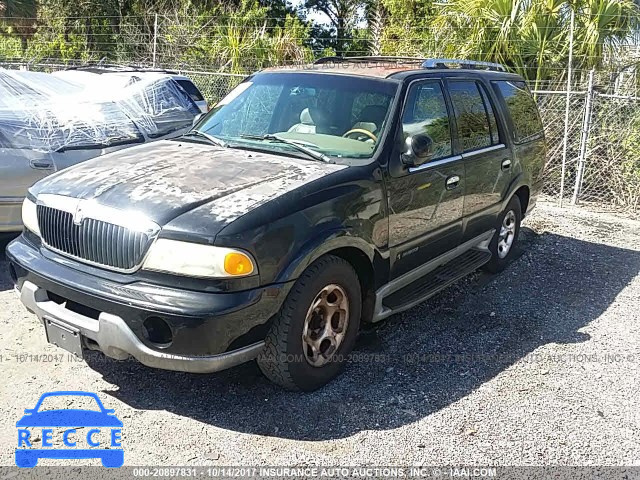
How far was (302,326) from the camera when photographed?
3.43 m

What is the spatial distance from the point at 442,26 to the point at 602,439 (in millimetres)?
8348

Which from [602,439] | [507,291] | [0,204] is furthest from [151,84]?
[602,439]

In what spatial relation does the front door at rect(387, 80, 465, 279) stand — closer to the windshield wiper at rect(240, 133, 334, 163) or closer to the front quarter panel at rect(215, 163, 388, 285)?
the front quarter panel at rect(215, 163, 388, 285)

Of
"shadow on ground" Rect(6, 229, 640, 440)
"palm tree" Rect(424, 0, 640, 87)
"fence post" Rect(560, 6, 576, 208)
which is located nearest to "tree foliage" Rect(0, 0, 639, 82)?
"palm tree" Rect(424, 0, 640, 87)

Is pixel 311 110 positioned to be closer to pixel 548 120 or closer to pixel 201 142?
pixel 201 142

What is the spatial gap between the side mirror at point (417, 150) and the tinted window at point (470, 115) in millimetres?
879

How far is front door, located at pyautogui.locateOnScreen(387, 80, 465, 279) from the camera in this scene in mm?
4109

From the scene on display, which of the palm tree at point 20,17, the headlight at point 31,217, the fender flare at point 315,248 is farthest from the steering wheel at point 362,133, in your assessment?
the palm tree at point 20,17

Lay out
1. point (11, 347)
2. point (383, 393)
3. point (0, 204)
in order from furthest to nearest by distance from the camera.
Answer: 1. point (0, 204)
2. point (11, 347)
3. point (383, 393)

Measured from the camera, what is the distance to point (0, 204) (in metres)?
5.46

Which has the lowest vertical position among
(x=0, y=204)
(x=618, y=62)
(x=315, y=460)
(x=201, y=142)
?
(x=315, y=460)

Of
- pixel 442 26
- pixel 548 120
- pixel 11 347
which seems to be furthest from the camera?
pixel 442 26

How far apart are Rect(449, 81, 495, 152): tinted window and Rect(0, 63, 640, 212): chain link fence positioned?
12.7ft

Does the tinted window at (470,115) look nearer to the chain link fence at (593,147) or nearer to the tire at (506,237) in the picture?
the tire at (506,237)
